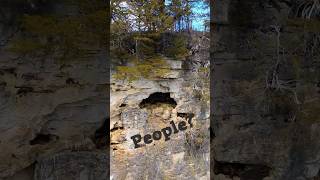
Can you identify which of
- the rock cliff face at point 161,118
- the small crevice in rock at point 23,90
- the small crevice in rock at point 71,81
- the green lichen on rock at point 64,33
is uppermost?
the green lichen on rock at point 64,33

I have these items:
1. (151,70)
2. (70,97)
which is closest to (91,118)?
(70,97)

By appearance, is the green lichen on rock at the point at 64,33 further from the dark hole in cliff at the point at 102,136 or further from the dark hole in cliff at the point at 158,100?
the dark hole in cliff at the point at 158,100

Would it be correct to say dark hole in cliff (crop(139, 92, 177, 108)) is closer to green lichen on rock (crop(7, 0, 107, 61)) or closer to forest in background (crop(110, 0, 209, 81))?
forest in background (crop(110, 0, 209, 81))

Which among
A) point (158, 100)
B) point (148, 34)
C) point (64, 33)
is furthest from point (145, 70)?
point (64, 33)

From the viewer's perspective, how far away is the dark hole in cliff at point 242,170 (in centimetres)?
149

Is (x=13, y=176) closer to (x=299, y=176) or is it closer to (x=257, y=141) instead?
(x=257, y=141)

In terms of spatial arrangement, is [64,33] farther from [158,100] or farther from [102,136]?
[158,100]

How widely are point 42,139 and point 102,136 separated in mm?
200

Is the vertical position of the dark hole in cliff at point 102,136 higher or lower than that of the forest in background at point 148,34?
lower

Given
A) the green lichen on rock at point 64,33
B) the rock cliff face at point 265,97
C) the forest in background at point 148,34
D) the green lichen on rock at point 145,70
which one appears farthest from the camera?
the green lichen on rock at point 145,70

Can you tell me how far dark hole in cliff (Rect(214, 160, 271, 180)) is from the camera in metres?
1.49

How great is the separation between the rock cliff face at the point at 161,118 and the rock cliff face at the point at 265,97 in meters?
1.06

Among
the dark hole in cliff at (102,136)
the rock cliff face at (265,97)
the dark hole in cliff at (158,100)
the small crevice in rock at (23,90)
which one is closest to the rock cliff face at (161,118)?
the dark hole in cliff at (158,100)

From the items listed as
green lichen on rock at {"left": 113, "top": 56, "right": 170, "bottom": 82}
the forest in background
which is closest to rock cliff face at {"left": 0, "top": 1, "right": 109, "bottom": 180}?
the forest in background
